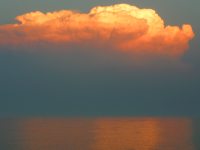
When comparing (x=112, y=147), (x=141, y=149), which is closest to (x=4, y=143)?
(x=112, y=147)

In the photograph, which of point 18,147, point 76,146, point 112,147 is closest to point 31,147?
point 18,147

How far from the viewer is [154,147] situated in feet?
316

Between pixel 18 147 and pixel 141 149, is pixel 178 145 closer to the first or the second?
pixel 141 149

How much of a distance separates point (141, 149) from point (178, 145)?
11.9m

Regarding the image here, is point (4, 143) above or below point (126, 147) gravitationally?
above

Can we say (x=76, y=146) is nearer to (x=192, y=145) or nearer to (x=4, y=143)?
(x=4, y=143)

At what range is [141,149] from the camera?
91.2 m

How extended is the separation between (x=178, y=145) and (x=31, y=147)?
29850mm

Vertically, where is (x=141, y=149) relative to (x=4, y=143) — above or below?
below

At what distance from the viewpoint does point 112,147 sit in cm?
9469

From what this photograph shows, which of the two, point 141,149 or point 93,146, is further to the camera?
point 93,146

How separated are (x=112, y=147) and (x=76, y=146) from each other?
7.18m

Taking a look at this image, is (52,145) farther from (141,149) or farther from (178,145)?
(178,145)

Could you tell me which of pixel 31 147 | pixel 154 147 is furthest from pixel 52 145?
pixel 154 147
